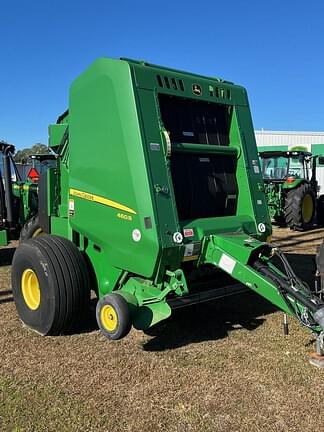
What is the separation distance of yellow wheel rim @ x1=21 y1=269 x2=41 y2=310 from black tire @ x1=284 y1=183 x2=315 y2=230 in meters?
8.93

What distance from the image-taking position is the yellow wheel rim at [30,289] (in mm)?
4746

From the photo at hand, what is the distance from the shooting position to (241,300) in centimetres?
570

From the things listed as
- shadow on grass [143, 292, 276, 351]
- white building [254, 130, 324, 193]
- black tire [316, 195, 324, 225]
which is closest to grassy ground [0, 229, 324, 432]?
shadow on grass [143, 292, 276, 351]

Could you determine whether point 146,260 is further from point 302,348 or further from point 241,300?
point 241,300

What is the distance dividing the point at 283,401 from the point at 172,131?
100.0 inches

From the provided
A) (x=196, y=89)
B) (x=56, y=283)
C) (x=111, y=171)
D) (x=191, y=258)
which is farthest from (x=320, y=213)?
(x=56, y=283)

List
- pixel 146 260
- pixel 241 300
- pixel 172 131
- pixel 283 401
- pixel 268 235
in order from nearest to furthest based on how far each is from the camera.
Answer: pixel 283 401 < pixel 146 260 < pixel 172 131 < pixel 268 235 < pixel 241 300

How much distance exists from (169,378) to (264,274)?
3.66ft

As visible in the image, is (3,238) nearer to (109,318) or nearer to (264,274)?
(109,318)

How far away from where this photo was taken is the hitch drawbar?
11.7 ft

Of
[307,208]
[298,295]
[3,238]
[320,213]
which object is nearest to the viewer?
[298,295]

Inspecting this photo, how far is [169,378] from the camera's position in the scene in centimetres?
369

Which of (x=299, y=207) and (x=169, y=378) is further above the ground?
(x=299, y=207)

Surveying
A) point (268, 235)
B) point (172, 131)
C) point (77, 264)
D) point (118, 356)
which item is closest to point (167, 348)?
point (118, 356)
